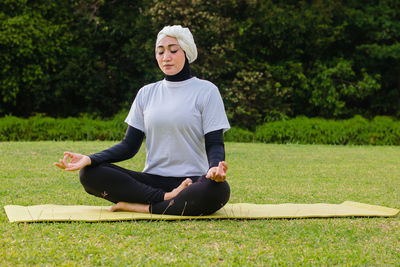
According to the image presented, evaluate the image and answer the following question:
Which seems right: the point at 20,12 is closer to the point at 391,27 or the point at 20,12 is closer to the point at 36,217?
the point at 391,27

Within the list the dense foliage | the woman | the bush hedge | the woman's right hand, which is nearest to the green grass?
the woman

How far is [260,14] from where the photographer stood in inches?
725

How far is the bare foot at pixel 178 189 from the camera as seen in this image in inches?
154

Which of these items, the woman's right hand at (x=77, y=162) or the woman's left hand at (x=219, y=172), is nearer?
the woman's left hand at (x=219, y=172)

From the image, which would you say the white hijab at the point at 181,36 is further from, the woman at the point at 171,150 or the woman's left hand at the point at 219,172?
the woman's left hand at the point at 219,172

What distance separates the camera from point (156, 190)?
4.01 m

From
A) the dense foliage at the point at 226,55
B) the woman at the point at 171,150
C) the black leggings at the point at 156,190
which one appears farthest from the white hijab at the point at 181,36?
the dense foliage at the point at 226,55

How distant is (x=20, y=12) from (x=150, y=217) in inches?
628

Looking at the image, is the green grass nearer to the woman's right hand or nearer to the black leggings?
the black leggings

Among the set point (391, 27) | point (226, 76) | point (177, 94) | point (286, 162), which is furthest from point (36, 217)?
point (391, 27)

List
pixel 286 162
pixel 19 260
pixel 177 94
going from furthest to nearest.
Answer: pixel 286 162 < pixel 177 94 < pixel 19 260

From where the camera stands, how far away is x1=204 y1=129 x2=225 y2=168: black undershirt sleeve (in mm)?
3760

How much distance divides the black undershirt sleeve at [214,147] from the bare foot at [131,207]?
670 mm

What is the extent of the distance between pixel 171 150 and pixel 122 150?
0.42 m
